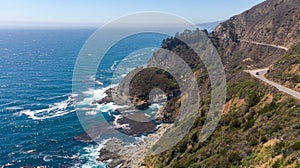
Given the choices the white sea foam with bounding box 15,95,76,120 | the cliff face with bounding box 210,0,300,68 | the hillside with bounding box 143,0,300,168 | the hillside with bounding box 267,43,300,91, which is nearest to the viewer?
the hillside with bounding box 143,0,300,168

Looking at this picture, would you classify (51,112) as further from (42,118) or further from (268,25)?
(268,25)

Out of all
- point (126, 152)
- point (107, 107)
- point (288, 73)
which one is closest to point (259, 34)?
point (288, 73)

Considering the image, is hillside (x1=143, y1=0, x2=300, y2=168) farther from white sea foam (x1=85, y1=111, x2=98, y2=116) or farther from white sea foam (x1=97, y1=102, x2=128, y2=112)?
white sea foam (x1=85, y1=111, x2=98, y2=116)

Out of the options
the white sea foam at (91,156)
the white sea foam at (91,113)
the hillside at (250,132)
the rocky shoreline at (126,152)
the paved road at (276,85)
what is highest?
the paved road at (276,85)

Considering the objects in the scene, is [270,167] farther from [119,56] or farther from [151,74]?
[119,56]

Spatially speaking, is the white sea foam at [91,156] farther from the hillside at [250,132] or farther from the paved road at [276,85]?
the paved road at [276,85]

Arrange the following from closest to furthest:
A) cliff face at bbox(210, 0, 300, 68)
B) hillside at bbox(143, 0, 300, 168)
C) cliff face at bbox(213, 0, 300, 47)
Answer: hillside at bbox(143, 0, 300, 168) < cliff face at bbox(210, 0, 300, 68) < cliff face at bbox(213, 0, 300, 47)

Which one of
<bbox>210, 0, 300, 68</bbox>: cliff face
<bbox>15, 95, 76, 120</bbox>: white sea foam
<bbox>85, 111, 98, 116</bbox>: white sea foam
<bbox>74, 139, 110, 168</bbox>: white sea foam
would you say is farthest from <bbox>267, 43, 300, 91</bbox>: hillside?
<bbox>15, 95, 76, 120</bbox>: white sea foam

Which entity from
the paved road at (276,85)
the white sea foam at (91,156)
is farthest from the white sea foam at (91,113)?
the paved road at (276,85)

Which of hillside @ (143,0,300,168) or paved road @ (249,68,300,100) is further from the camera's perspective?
paved road @ (249,68,300,100)

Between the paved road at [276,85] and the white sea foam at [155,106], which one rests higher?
the paved road at [276,85]

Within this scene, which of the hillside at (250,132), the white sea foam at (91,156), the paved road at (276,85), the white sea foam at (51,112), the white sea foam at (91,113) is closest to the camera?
the hillside at (250,132)
